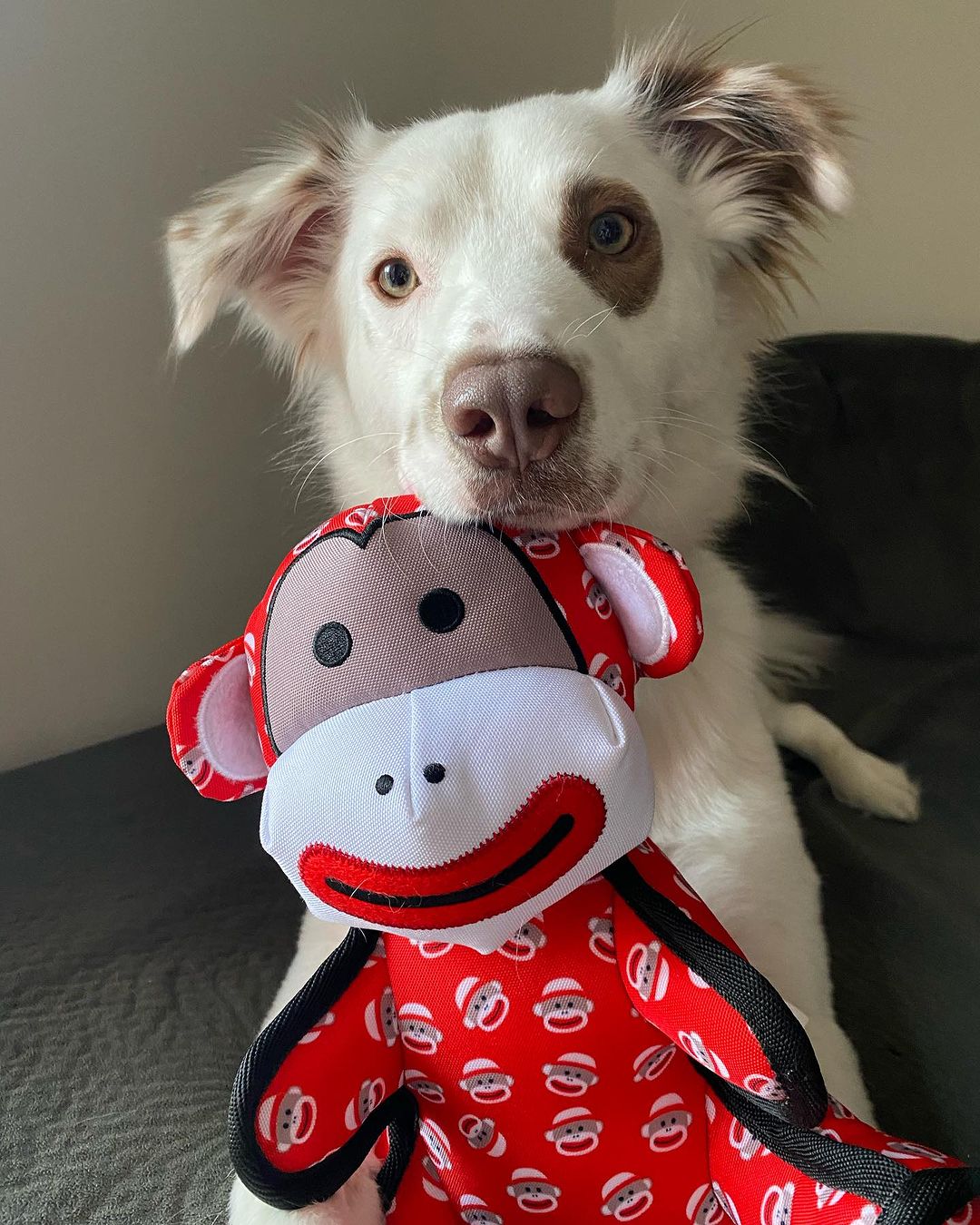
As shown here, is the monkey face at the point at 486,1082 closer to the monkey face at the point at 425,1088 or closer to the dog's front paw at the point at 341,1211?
the monkey face at the point at 425,1088

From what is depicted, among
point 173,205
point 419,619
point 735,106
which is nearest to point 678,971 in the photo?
point 419,619

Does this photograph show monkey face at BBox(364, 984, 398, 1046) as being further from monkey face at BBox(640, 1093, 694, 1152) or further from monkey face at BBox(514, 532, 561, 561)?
monkey face at BBox(514, 532, 561, 561)

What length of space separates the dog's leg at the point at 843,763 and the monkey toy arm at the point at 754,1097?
2.56 ft

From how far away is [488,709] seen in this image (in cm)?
61

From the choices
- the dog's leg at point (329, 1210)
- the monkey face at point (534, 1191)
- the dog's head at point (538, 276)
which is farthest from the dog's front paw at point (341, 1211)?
the dog's head at point (538, 276)

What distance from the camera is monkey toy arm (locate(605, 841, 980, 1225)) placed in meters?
0.62

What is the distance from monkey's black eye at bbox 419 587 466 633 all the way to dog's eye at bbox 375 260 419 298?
0.58m

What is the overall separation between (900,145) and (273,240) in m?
1.62

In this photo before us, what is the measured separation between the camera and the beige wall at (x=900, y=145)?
6.84ft

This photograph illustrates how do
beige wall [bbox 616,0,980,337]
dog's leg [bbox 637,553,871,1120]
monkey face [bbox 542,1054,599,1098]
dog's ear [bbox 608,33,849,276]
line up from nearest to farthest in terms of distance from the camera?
1. monkey face [bbox 542,1054,599,1098]
2. dog's leg [bbox 637,553,871,1120]
3. dog's ear [bbox 608,33,849,276]
4. beige wall [bbox 616,0,980,337]

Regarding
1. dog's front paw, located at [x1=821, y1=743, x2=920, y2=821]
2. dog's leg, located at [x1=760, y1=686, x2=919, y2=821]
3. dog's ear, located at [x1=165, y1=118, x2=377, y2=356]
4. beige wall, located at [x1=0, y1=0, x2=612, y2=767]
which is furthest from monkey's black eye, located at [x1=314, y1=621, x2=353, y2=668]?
beige wall, located at [x1=0, y1=0, x2=612, y2=767]

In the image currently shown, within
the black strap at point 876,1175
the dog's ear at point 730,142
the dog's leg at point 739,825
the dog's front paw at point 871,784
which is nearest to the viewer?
the black strap at point 876,1175

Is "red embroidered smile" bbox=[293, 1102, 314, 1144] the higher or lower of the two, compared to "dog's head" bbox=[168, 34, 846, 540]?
lower

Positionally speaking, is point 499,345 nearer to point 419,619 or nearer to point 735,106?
point 419,619
